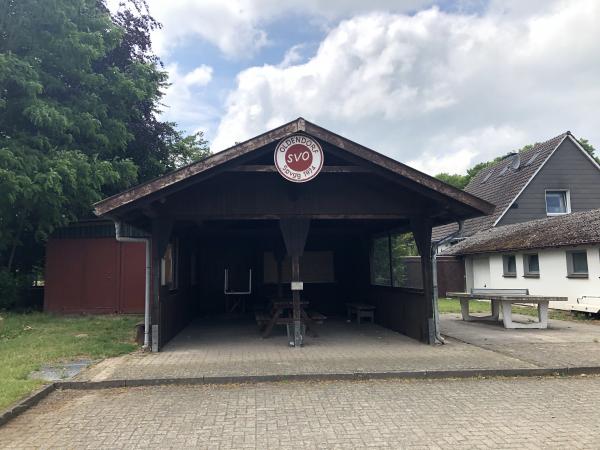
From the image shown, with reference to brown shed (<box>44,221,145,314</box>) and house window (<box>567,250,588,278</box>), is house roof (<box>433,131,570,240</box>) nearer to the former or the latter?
house window (<box>567,250,588,278</box>)

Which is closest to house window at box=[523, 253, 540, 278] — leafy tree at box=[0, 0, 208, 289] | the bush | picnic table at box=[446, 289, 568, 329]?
picnic table at box=[446, 289, 568, 329]

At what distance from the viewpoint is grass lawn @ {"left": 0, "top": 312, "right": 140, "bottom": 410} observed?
6785mm

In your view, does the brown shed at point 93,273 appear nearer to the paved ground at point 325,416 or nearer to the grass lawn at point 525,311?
the paved ground at point 325,416

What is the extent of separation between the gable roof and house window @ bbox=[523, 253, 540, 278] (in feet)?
32.5

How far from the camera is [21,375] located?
7.02 metres

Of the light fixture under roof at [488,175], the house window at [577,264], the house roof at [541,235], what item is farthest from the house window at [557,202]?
the house window at [577,264]

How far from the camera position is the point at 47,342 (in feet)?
33.0

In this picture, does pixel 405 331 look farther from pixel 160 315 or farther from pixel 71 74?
pixel 71 74

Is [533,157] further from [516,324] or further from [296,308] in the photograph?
[296,308]

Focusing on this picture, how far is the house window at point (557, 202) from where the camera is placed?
2400cm

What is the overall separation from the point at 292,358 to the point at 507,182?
2061cm

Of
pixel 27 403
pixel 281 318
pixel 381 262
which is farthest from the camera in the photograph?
pixel 381 262

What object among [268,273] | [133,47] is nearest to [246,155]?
[268,273]

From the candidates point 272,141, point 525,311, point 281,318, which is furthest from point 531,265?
point 272,141
